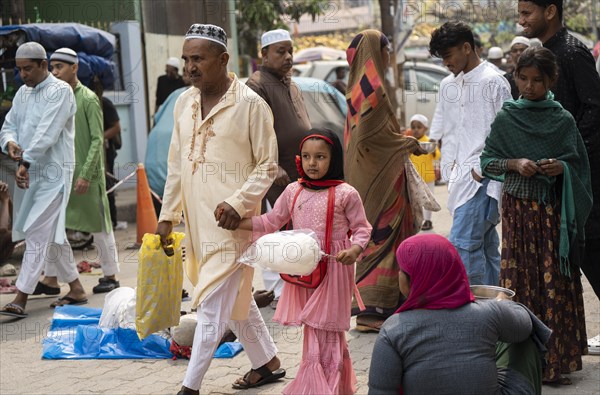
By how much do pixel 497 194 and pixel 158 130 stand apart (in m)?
7.18

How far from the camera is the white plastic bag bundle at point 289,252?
4562 millimetres

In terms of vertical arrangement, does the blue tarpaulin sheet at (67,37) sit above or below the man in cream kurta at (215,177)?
above

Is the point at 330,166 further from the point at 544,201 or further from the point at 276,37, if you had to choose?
the point at 276,37

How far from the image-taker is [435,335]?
3.34 metres

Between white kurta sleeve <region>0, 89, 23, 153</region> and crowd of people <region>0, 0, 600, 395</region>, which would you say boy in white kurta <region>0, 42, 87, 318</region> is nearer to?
white kurta sleeve <region>0, 89, 23, 153</region>

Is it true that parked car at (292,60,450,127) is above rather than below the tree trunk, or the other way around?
below

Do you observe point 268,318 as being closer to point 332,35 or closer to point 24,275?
point 24,275

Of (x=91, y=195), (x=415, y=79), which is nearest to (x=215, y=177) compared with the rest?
(x=91, y=195)

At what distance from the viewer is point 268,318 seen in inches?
278

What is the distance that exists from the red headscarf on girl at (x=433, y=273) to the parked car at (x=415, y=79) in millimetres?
16462

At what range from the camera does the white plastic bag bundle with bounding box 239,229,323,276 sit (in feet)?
15.0

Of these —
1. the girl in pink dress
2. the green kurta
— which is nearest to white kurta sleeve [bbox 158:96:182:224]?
the girl in pink dress

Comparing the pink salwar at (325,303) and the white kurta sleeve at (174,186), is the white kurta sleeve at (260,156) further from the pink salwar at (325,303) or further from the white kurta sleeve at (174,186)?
the white kurta sleeve at (174,186)

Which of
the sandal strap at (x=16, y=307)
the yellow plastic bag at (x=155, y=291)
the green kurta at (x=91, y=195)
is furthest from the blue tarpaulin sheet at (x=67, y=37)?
the yellow plastic bag at (x=155, y=291)
